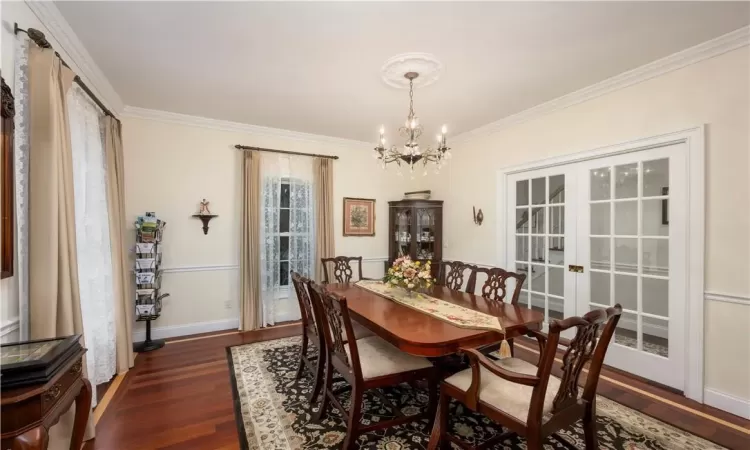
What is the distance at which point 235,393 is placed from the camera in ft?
8.32

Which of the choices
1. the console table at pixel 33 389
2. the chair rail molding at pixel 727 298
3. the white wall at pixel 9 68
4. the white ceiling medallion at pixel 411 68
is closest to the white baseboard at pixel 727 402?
the chair rail molding at pixel 727 298

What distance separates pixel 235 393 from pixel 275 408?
44 cm

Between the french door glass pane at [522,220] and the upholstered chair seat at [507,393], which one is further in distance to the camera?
the french door glass pane at [522,220]

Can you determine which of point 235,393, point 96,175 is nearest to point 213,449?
point 235,393

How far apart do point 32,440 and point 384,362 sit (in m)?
1.59

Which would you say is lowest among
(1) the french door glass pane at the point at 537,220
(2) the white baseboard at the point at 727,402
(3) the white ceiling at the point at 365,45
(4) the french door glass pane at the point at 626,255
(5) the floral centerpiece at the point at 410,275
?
(2) the white baseboard at the point at 727,402

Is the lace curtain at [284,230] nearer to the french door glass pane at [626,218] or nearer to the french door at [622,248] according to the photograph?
the french door at [622,248]

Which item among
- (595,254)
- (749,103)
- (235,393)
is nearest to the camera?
(749,103)

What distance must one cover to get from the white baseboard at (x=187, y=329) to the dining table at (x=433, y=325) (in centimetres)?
227

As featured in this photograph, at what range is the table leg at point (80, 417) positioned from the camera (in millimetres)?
1592

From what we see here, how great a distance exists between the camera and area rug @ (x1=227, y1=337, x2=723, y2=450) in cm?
195

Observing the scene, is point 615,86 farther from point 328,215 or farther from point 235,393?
point 235,393

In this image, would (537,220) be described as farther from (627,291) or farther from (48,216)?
(48,216)

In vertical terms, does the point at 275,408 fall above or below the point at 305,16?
below
